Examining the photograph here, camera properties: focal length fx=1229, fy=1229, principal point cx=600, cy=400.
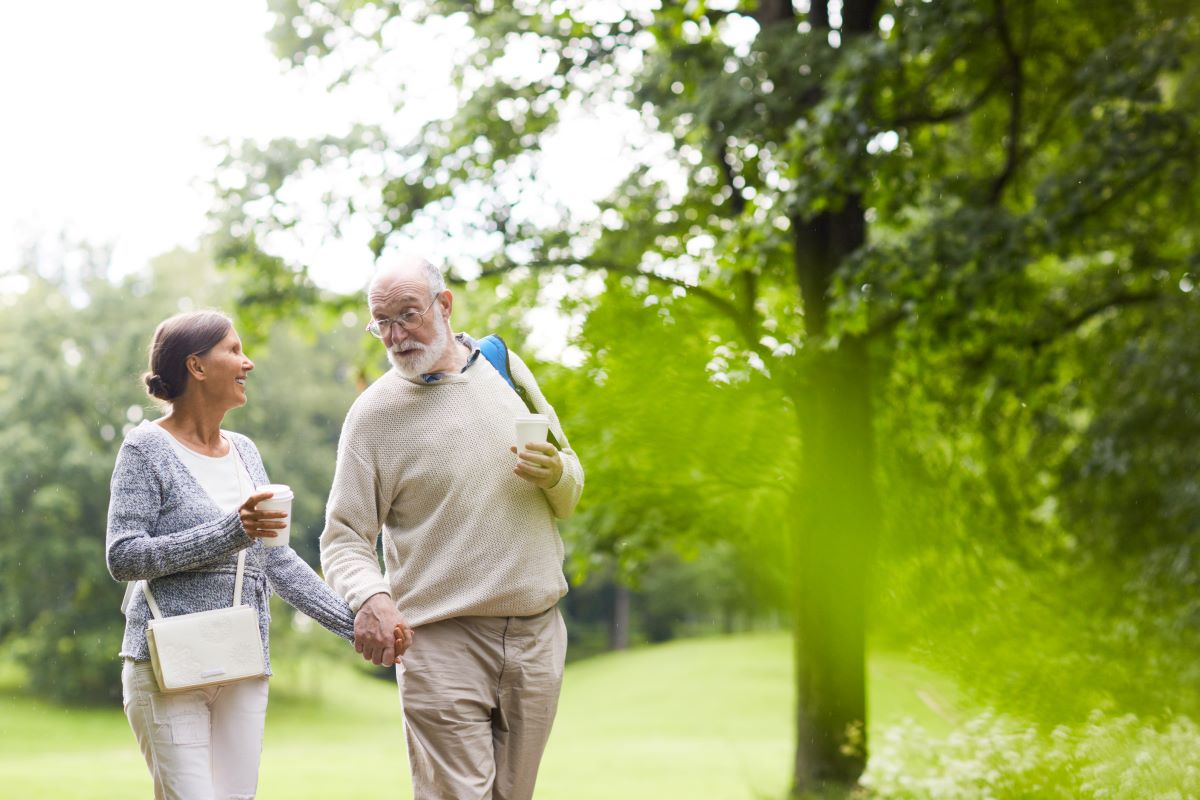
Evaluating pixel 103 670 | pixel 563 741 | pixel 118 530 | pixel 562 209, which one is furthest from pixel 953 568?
pixel 103 670

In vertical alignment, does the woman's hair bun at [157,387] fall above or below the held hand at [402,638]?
above

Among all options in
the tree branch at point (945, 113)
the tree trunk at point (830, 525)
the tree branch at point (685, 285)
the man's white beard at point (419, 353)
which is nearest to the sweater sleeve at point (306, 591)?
the man's white beard at point (419, 353)

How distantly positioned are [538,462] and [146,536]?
88cm

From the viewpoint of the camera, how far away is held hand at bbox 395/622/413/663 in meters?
2.80

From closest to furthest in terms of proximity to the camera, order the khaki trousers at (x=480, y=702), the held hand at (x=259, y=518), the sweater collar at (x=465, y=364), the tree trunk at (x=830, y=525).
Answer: the held hand at (x=259, y=518), the khaki trousers at (x=480, y=702), the sweater collar at (x=465, y=364), the tree trunk at (x=830, y=525)

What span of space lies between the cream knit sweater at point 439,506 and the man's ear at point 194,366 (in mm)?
362

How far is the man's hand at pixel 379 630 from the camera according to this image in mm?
2773

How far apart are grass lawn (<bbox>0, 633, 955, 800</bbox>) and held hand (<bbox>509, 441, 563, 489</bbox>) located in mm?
4812

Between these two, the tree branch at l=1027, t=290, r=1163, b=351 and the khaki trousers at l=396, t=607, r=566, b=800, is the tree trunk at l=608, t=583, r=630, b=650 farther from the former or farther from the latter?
the khaki trousers at l=396, t=607, r=566, b=800

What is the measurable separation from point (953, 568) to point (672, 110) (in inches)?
126

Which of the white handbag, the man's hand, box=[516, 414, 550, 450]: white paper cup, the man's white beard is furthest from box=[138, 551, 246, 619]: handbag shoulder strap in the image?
box=[516, 414, 550, 450]: white paper cup

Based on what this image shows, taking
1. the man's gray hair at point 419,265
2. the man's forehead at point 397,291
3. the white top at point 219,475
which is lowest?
the white top at point 219,475

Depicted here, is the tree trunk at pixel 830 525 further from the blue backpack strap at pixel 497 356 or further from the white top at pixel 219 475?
the white top at pixel 219 475

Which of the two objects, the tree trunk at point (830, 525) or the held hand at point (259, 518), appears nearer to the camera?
the held hand at point (259, 518)
